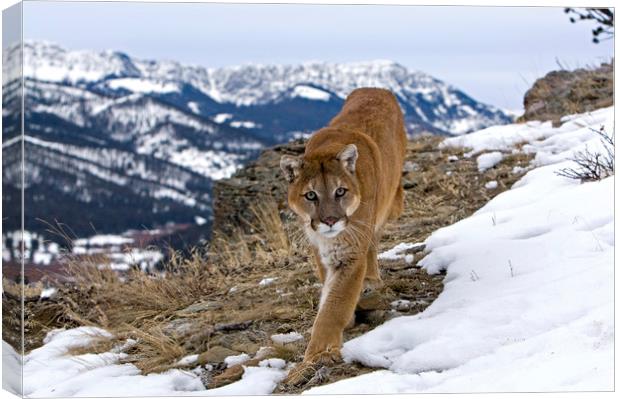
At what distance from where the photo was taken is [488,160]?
11.9 meters

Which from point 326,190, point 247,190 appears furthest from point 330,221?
point 247,190

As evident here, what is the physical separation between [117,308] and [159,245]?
4.63 ft

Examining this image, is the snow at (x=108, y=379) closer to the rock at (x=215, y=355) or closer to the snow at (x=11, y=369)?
the snow at (x=11, y=369)

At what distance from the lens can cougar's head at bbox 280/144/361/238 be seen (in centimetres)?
589

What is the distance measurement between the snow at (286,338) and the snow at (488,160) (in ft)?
19.7

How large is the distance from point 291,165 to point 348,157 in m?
0.47

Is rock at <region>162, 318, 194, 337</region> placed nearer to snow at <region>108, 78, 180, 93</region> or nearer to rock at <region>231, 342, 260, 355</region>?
rock at <region>231, 342, 260, 355</region>

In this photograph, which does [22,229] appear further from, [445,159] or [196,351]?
[445,159]

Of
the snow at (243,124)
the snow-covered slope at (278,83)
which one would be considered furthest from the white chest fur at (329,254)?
the snow at (243,124)

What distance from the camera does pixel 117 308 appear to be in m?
8.52

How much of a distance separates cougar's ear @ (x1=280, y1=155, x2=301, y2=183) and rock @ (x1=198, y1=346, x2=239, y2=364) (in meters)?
1.45

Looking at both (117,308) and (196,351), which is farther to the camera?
(117,308)

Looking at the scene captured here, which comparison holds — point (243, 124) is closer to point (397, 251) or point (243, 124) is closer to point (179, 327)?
point (397, 251)

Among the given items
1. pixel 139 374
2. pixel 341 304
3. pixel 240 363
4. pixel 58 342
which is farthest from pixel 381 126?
pixel 58 342
